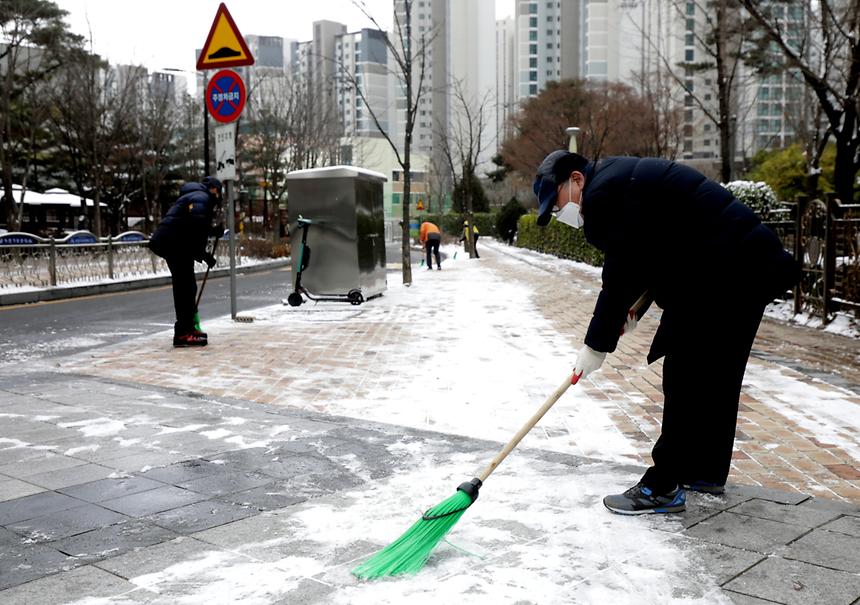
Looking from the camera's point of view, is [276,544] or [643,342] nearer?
[276,544]

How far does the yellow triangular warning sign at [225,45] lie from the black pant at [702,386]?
7.89 m

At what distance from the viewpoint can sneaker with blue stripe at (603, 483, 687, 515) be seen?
3398 mm

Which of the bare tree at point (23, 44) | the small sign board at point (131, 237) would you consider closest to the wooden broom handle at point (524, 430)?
the small sign board at point (131, 237)

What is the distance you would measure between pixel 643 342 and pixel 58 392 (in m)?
5.64

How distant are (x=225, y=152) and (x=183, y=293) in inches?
105

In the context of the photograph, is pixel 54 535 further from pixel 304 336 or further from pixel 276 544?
pixel 304 336

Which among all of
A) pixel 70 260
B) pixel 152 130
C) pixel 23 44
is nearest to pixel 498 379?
pixel 70 260

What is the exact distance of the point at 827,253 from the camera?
392 inches

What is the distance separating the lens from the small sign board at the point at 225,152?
10.5m

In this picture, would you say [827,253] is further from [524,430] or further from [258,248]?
[258,248]

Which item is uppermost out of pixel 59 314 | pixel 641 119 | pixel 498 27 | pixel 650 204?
pixel 498 27

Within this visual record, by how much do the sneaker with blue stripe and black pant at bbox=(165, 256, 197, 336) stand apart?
20.2 ft

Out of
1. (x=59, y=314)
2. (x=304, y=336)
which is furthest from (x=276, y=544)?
(x=59, y=314)

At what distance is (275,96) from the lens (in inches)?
1566
